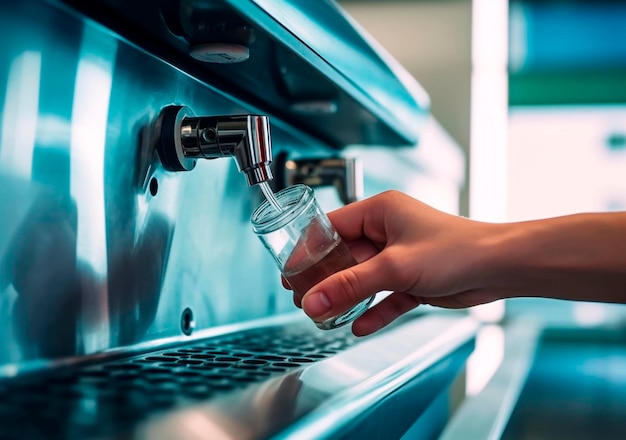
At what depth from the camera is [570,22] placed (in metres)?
3.10

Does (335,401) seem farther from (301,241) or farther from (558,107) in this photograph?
(558,107)

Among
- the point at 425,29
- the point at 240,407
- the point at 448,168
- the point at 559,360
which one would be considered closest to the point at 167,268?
the point at 240,407

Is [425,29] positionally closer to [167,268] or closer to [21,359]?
[167,268]

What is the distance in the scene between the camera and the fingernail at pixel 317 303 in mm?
569

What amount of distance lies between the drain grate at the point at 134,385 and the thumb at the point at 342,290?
7 centimetres

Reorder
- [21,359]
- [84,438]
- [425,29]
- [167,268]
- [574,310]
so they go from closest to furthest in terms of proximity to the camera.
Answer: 1. [84,438]
2. [21,359]
3. [167,268]
4. [425,29]
5. [574,310]

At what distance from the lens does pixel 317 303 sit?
0.57 meters

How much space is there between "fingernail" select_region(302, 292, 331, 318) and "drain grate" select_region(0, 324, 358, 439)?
7 centimetres

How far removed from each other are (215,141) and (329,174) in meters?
0.41

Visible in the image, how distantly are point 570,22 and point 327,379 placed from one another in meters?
2.85

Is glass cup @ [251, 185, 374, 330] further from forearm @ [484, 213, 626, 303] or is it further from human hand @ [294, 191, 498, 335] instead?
forearm @ [484, 213, 626, 303]

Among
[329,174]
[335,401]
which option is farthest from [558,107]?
[335,401]

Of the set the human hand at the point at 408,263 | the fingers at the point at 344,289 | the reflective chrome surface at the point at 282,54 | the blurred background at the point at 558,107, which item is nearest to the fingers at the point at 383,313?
the human hand at the point at 408,263

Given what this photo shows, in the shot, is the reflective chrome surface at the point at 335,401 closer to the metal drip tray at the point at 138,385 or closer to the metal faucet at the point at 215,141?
the metal drip tray at the point at 138,385
